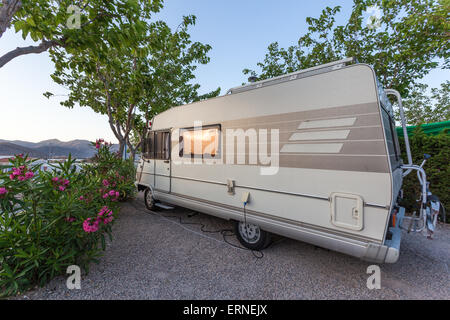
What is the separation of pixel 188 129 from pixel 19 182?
8.73 feet

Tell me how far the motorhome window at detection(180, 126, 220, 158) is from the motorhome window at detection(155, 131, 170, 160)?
54 cm

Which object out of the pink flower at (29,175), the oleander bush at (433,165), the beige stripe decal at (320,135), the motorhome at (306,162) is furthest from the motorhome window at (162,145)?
the oleander bush at (433,165)

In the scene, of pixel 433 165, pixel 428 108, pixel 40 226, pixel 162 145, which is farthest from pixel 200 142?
pixel 428 108

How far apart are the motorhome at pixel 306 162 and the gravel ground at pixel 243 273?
21.2 inches

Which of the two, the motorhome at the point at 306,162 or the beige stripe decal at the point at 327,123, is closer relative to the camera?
the motorhome at the point at 306,162

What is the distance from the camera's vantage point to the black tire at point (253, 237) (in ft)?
10.4

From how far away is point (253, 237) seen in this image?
3.30 meters

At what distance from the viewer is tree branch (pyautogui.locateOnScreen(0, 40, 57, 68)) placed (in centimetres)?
265

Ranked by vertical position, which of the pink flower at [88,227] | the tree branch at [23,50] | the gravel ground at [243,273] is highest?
the tree branch at [23,50]

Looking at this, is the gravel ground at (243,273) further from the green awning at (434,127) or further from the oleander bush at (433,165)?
the green awning at (434,127)

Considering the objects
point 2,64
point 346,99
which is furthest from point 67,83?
point 346,99

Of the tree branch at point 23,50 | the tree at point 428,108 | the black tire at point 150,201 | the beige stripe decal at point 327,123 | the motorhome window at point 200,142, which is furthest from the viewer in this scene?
the tree at point 428,108

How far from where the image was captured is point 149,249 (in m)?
3.37
